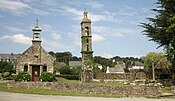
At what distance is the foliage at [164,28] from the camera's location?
2729cm

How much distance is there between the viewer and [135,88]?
72.6 ft

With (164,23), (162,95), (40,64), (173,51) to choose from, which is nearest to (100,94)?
(162,95)

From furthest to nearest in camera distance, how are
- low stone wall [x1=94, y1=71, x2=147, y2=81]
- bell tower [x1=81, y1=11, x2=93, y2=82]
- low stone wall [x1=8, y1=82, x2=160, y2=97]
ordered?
bell tower [x1=81, y1=11, x2=93, y2=82]
low stone wall [x1=94, y1=71, x2=147, y2=81]
low stone wall [x1=8, y1=82, x2=160, y2=97]

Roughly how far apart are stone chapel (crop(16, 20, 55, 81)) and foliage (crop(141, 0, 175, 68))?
53.1 feet

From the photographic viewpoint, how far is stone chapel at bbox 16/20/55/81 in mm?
38406

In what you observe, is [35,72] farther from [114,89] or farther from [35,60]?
[114,89]

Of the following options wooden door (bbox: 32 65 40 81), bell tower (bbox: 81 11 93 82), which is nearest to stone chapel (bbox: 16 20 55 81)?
wooden door (bbox: 32 65 40 81)

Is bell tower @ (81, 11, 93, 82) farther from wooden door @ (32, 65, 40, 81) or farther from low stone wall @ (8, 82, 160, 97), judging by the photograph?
low stone wall @ (8, 82, 160, 97)

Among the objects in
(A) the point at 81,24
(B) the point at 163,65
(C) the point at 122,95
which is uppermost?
(A) the point at 81,24

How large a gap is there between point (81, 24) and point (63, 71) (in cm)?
2529

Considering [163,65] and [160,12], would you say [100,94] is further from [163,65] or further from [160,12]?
[163,65]

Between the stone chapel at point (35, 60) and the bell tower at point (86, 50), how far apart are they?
5.16 metres

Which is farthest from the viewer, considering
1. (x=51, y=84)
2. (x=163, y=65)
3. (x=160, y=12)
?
(x=163, y=65)

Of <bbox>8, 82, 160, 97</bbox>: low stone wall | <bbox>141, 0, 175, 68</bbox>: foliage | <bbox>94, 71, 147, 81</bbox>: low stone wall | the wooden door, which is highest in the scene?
<bbox>141, 0, 175, 68</bbox>: foliage
